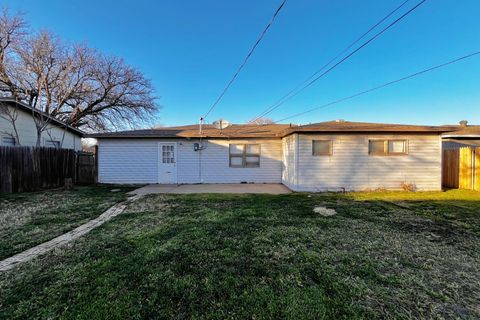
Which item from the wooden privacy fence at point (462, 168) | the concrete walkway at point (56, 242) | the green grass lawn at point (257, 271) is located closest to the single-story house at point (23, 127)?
the concrete walkway at point (56, 242)

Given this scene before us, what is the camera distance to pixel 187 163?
11.4 metres

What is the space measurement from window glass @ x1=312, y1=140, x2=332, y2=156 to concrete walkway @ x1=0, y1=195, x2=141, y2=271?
7313mm

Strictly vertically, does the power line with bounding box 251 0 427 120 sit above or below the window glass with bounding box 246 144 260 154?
above

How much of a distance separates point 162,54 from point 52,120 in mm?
7484

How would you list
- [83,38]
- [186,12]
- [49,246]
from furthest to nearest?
[83,38] → [186,12] → [49,246]

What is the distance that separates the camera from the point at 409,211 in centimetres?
595

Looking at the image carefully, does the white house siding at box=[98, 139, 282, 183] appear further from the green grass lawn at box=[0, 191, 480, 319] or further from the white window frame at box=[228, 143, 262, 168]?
the green grass lawn at box=[0, 191, 480, 319]

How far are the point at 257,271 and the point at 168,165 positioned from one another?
941cm

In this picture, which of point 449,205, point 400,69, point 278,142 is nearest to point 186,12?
point 278,142

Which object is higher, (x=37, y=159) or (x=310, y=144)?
(x=310, y=144)

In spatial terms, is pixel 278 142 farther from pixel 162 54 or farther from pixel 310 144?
pixel 162 54

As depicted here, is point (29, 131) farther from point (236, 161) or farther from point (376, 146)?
point (376, 146)

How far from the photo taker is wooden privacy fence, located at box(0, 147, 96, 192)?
8.45 m

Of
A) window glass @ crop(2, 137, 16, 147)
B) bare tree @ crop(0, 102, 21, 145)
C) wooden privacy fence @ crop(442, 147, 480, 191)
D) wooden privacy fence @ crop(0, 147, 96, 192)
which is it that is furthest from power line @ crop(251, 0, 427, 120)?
window glass @ crop(2, 137, 16, 147)
